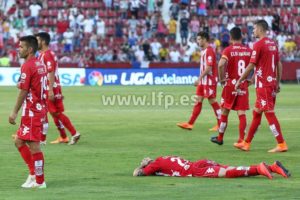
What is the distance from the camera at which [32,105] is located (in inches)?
467

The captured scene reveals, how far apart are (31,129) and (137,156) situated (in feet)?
12.5

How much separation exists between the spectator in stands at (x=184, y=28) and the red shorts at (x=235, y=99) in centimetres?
3190

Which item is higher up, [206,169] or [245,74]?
[245,74]

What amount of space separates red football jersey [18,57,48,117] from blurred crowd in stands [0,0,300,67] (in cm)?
3441

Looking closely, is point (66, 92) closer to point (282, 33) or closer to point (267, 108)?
point (282, 33)

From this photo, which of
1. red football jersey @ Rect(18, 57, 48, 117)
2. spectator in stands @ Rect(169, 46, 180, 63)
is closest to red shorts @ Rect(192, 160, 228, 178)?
red football jersey @ Rect(18, 57, 48, 117)

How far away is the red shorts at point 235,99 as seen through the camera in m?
17.5

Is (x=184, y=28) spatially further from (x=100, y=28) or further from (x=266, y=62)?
(x=266, y=62)

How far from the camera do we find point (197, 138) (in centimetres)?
1895

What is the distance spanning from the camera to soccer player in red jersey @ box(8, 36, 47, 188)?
11.7 metres

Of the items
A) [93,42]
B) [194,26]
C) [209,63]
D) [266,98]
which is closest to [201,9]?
[194,26]

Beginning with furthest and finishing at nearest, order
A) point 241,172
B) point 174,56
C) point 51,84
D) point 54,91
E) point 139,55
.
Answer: point 139,55 < point 174,56 < point 54,91 < point 51,84 < point 241,172

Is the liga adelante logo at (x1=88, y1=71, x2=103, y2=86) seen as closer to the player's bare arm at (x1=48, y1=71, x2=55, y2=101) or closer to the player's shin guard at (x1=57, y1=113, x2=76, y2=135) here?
the player's shin guard at (x1=57, y1=113, x2=76, y2=135)

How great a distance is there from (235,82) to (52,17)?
34.2 metres
